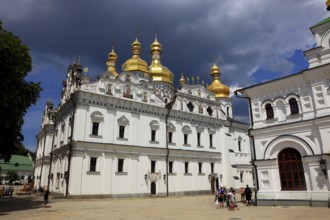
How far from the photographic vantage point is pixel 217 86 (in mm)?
48531

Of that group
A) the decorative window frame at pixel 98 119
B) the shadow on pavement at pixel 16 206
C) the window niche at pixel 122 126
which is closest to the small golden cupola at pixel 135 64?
the window niche at pixel 122 126

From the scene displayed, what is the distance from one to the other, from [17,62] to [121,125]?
13.5 metres

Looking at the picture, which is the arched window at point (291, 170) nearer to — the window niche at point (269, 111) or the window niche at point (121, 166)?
the window niche at point (269, 111)

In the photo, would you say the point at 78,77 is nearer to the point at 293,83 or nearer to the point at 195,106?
the point at 195,106

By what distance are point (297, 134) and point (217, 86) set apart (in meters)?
31.5

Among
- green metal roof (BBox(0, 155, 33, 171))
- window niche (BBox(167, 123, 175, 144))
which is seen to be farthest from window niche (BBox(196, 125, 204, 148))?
green metal roof (BBox(0, 155, 33, 171))

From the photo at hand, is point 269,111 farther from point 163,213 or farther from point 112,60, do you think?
point 112,60

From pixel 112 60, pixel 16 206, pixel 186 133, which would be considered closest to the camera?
pixel 16 206

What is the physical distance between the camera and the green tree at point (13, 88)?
17922 millimetres

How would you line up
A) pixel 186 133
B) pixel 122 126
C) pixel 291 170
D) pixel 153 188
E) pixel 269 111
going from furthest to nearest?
pixel 186 133, pixel 153 188, pixel 122 126, pixel 269 111, pixel 291 170

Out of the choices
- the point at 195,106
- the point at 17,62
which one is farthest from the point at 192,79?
the point at 17,62

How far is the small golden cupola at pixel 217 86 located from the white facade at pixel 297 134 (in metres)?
27.9

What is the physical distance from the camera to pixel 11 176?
7188cm

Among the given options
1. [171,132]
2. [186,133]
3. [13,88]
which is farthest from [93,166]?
[186,133]
